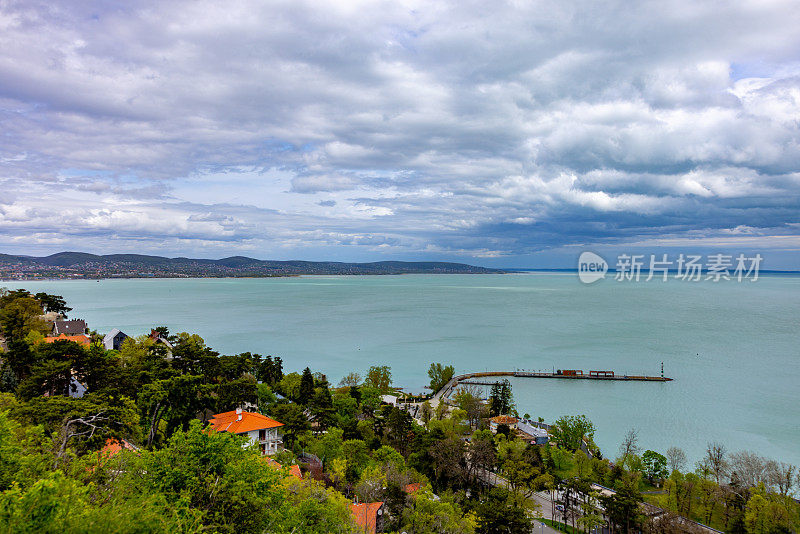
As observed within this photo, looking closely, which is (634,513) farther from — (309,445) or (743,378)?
(743,378)

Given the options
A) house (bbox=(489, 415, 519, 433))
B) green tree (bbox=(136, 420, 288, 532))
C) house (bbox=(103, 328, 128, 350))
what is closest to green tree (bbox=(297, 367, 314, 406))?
house (bbox=(489, 415, 519, 433))

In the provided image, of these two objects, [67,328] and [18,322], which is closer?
[18,322]

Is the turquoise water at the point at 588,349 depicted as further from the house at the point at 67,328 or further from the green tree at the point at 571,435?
the house at the point at 67,328

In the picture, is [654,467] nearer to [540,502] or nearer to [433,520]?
[540,502]

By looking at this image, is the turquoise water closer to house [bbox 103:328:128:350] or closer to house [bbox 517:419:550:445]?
house [bbox 517:419:550:445]

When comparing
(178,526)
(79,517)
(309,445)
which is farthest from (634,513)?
(79,517)

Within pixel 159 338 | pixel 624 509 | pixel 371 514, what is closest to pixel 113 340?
pixel 159 338
